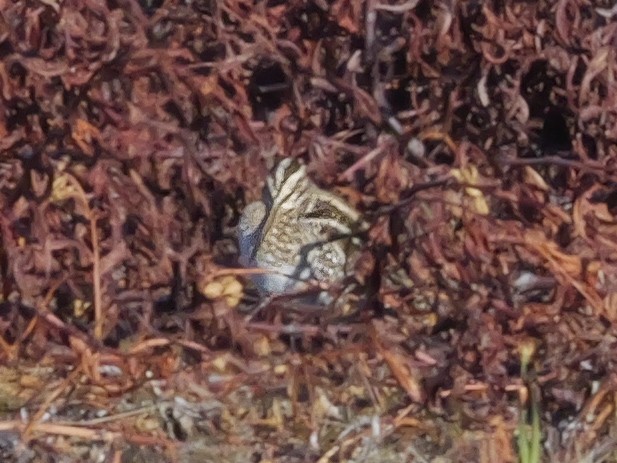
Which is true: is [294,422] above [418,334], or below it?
below

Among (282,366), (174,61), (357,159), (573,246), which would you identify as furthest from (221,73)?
(573,246)

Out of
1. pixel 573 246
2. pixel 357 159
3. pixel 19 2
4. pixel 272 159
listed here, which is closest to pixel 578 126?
pixel 573 246

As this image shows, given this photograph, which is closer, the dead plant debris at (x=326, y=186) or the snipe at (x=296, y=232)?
the dead plant debris at (x=326, y=186)

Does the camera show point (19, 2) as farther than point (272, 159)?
No

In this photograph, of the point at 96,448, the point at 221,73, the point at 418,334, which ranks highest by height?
the point at 221,73

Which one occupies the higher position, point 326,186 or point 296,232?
point 326,186

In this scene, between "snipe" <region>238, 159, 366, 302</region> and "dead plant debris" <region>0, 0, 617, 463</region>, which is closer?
"dead plant debris" <region>0, 0, 617, 463</region>

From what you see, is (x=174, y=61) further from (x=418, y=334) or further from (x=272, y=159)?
(x=418, y=334)

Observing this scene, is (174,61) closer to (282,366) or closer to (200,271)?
(200,271)

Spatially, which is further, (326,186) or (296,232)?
(296,232)
